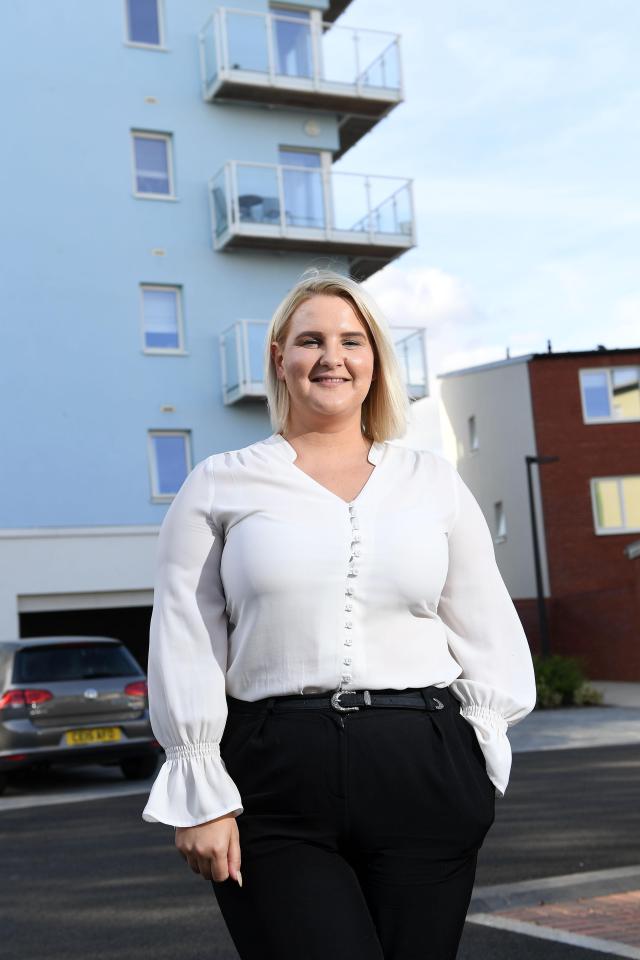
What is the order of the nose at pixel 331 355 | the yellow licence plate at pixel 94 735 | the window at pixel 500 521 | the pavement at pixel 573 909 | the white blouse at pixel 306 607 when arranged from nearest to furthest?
the white blouse at pixel 306 607, the nose at pixel 331 355, the pavement at pixel 573 909, the yellow licence plate at pixel 94 735, the window at pixel 500 521

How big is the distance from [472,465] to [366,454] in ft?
127

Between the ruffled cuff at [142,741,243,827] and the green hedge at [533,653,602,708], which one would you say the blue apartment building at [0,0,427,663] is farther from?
the ruffled cuff at [142,741,243,827]

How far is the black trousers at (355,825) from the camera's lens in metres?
2.53

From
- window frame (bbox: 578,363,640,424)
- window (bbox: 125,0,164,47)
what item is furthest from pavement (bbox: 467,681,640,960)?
window frame (bbox: 578,363,640,424)

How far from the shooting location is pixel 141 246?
28.0 meters

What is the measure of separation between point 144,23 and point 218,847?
28.6m

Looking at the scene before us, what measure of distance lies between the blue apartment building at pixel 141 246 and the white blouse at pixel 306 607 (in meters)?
23.6

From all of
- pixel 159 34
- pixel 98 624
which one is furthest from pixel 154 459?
pixel 159 34

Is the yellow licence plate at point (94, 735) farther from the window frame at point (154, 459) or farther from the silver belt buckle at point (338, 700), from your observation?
the window frame at point (154, 459)

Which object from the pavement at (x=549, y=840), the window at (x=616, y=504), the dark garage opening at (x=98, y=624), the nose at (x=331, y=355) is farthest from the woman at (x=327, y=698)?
the window at (x=616, y=504)

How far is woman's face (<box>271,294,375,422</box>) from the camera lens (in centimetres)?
289

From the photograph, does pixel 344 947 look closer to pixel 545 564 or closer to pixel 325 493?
pixel 325 493

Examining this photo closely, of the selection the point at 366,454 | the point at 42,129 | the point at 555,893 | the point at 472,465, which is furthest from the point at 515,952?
the point at 472,465

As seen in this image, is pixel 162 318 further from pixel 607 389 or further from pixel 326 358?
pixel 326 358
